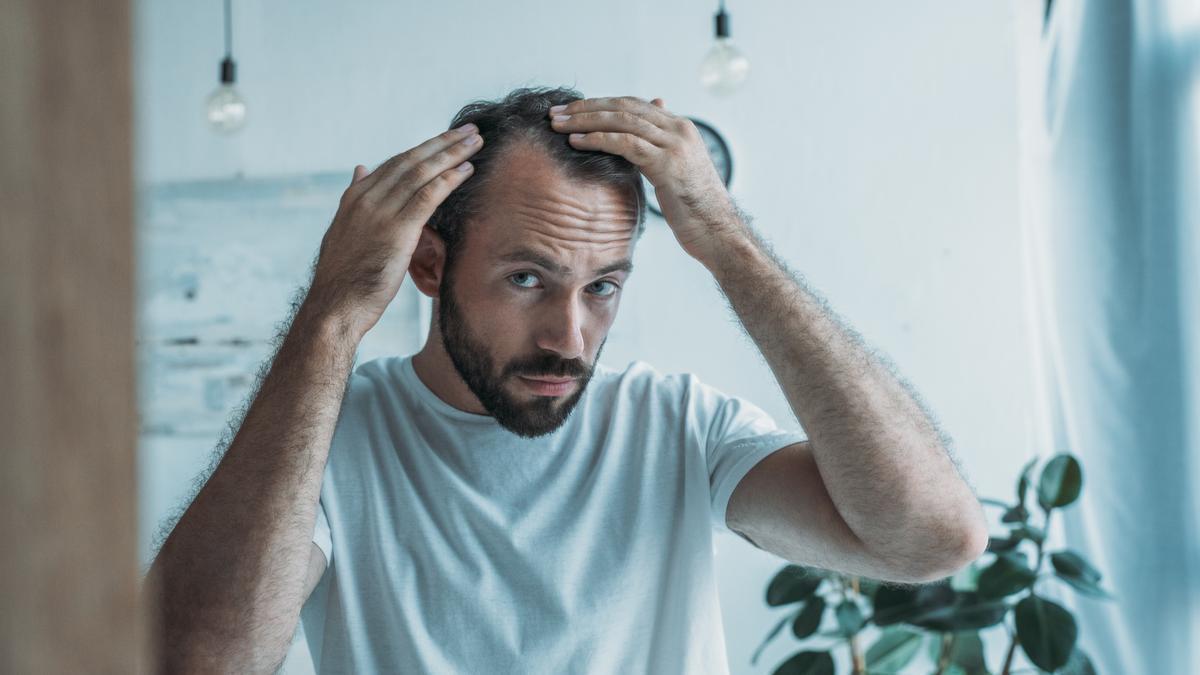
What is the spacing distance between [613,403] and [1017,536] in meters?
1.26

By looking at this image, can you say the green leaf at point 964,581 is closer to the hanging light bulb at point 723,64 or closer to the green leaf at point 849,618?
the green leaf at point 849,618

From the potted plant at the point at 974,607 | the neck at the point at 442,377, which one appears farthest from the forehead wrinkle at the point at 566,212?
the potted plant at the point at 974,607

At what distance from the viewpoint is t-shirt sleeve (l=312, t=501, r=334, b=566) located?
3.62 feet

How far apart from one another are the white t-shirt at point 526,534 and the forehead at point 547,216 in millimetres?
238

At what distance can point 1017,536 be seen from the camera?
81.7 inches

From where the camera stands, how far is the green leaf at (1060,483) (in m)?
2.01

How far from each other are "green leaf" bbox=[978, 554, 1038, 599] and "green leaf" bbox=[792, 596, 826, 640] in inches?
15.1

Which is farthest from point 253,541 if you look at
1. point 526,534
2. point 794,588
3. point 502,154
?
point 794,588

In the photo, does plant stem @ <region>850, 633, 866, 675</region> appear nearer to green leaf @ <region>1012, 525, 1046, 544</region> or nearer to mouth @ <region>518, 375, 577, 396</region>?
green leaf @ <region>1012, 525, 1046, 544</region>

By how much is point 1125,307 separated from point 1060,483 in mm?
426

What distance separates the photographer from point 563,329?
115cm

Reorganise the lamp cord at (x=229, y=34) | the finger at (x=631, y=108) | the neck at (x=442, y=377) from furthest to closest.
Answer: the lamp cord at (x=229, y=34) → the neck at (x=442, y=377) → the finger at (x=631, y=108)

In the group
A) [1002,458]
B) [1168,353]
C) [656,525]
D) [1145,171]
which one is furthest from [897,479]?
[1002,458]

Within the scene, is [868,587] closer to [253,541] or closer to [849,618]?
[849,618]
